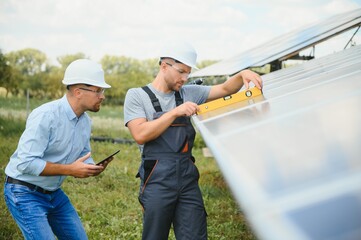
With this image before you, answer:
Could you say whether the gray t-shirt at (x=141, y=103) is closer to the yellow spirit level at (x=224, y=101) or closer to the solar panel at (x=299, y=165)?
the yellow spirit level at (x=224, y=101)

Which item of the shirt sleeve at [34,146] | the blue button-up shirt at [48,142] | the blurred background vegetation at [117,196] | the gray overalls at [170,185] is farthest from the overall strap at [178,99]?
the blurred background vegetation at [117,196]

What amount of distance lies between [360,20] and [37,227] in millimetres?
5597

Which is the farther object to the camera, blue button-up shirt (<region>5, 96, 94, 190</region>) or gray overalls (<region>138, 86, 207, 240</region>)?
gray overalls (<region>138, 86, 207, 240</region>)

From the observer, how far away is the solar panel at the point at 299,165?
2.79 feet

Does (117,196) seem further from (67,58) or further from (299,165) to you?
(67,58)

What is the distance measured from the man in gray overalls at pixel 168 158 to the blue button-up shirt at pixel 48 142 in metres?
0.40

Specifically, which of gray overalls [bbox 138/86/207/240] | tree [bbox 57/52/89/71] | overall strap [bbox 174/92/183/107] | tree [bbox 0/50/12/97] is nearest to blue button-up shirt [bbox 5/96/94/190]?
gray overalls [bbox 138/86/207/240]

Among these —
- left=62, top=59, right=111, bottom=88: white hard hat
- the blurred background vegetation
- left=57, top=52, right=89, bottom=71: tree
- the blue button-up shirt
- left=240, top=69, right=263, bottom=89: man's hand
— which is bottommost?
the blurred background vegetation

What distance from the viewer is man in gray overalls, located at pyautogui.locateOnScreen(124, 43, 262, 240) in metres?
2.82

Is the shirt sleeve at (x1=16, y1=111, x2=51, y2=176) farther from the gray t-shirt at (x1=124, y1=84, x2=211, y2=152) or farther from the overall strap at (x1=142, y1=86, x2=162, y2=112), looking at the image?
the overall strap at (x1=142, y1=86, x2=162, y2=112)

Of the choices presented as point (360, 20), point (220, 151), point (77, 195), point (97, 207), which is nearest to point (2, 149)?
point (77, 195)

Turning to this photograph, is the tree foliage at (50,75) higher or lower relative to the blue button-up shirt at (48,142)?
lower

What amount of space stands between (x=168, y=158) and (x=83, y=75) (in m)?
0.79

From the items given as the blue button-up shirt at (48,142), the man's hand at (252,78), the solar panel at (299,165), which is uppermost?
the man's hand at (252,78)
